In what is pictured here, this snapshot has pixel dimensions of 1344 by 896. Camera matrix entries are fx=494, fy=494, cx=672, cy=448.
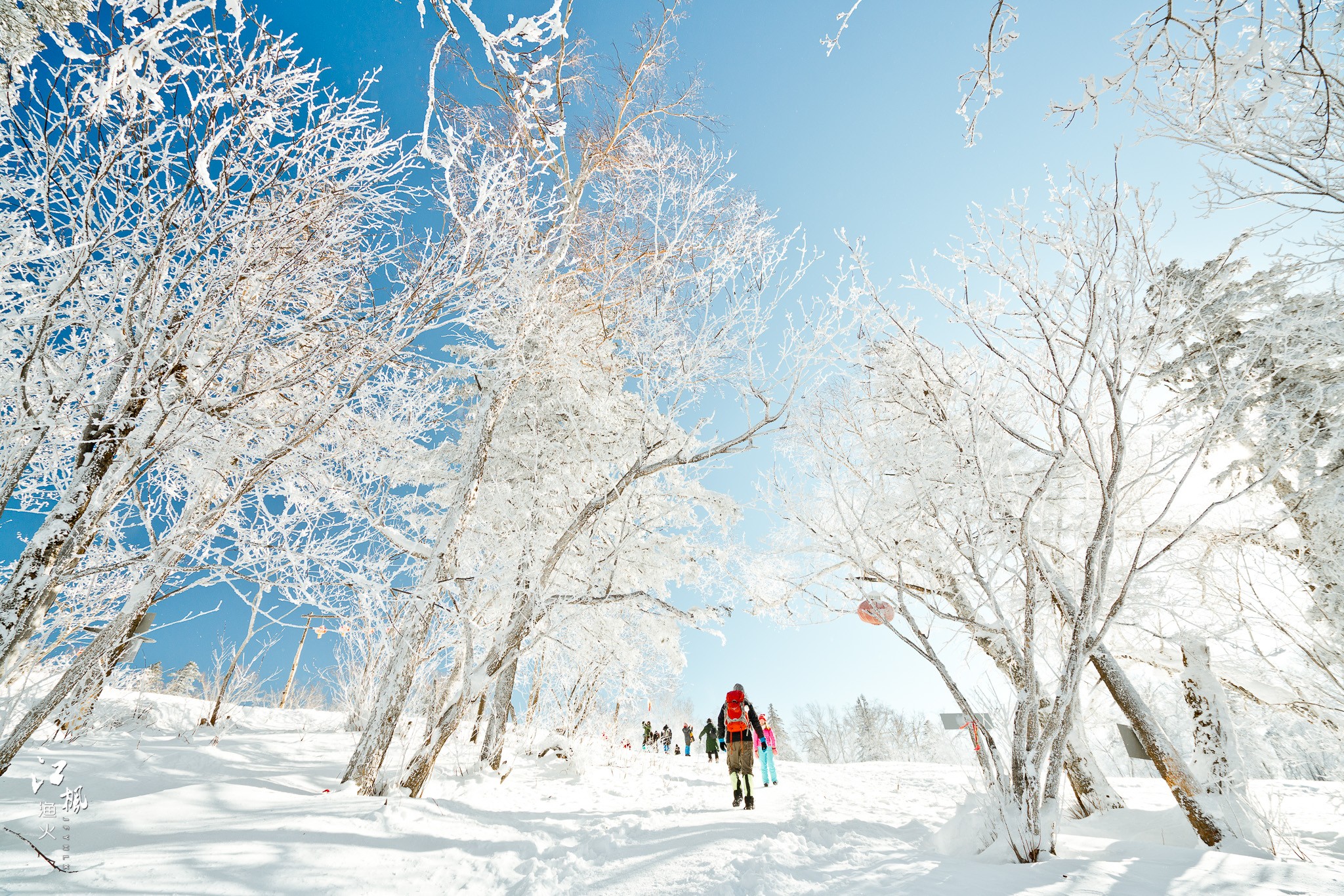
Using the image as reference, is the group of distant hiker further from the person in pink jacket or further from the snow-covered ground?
the snow-covered ground

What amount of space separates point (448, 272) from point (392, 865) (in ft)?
12.5

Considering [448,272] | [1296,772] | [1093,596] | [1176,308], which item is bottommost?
[1296,772]

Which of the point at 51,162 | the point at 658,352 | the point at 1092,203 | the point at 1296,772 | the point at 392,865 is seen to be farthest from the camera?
the point at 1296,772

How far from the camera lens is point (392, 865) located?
10.3 feet

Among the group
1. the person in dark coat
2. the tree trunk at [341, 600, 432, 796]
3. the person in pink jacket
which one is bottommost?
the person in dark coat

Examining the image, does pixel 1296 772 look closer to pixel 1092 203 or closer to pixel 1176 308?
pixel 1176 308

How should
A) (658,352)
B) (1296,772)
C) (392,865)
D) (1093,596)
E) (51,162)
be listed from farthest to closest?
(1296,772) < (658,352) < (1093,596) < (392,865) < (51,162)

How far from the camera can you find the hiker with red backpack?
6.11 meters

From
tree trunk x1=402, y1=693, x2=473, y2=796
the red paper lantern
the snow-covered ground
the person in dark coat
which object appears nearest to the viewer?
the snow-covered ground

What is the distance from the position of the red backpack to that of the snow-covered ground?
2.96ft

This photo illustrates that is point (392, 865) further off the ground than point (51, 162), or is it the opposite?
point (51, 162)

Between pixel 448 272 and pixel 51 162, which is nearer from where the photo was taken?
pixel 51 162

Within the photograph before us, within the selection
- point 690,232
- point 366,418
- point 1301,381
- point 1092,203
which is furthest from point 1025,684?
point 1301,381

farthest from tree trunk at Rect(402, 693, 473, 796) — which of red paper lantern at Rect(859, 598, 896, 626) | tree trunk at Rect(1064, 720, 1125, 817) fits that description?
tree trunk at Rect(1064, 720, 1125, 817)
